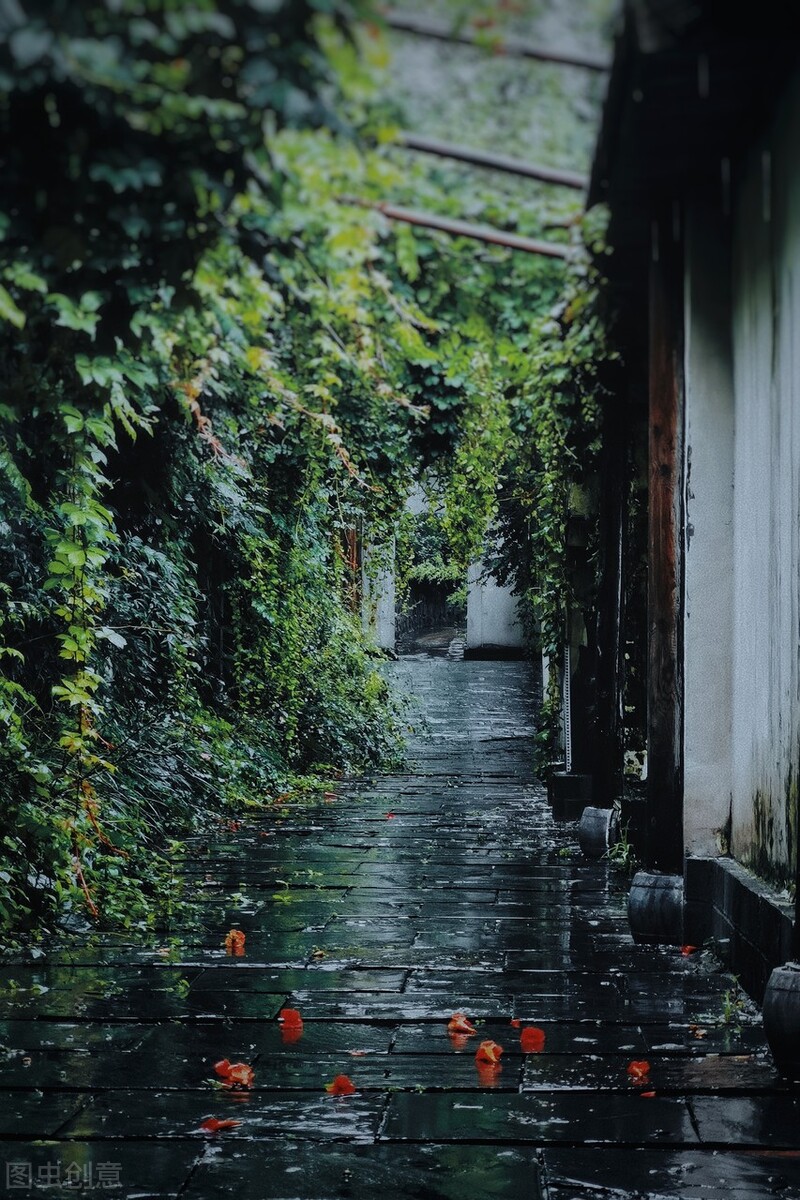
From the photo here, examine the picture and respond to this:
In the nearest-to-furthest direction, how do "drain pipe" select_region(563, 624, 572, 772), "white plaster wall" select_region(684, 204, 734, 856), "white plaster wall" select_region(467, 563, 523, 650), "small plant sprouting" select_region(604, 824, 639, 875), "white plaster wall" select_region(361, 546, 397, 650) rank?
"white plaster wall" select_region(684, 204, 734, 856) < "small plant sprouting" select_region(604, 824, 639, 875) < "drain pipe" select_region(563, 624, 572, 772) < "white plaster wall" select_region(361, 546, 397, 650) < "white plaster wall" select_region(467, 563, 523, 650)

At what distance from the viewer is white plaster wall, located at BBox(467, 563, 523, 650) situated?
87.5ft

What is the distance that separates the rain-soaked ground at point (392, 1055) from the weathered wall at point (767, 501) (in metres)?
0.76

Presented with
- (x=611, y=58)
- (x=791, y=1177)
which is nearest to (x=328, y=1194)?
(x=791, y=1177)

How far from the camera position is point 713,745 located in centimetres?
588

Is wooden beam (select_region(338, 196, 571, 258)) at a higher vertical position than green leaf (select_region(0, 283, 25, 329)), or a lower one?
higher

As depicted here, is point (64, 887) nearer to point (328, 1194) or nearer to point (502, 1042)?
point (502, 1042)

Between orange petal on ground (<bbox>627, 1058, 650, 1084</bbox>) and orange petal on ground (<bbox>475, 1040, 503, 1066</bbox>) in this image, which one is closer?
orange petal on ground (<bbox>627, 1058, 650, 1084</bbox>)

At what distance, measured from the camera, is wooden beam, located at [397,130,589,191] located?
146 inches

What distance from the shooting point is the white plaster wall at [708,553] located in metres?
5.72

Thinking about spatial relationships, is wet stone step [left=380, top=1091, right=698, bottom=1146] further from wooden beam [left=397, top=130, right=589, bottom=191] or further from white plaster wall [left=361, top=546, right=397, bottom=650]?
white plaster wall [left=361, top=546, right=397, bottom=650]

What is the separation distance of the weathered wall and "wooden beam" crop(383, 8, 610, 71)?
3.82ft

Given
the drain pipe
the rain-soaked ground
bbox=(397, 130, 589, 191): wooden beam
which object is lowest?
the rain-soaked ground

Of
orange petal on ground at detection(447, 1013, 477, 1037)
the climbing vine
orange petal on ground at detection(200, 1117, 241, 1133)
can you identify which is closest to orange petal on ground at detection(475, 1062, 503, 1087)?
orange petal on ground at detection(447, 1013, 477, 1037)

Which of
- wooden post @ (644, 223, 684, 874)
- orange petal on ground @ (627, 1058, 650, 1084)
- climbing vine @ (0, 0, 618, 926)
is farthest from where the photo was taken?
wooden post @ (644, 223, 684, 874)
